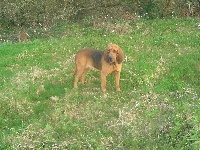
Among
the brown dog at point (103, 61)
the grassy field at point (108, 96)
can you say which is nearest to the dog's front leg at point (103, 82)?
the brown dog at point (103, 61)

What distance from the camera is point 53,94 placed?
868cm

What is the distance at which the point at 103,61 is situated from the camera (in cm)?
834

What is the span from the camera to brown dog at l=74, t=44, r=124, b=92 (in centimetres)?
812

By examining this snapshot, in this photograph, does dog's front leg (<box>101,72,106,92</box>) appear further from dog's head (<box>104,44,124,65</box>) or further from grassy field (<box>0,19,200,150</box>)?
dog's head (<box>104,44,124,65</box>)

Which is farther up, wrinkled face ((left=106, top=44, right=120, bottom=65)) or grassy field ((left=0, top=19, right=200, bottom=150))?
wrinkled face ((left=106, top=44, right=120, bottom=65))

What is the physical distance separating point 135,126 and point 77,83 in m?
Answer: 2.92

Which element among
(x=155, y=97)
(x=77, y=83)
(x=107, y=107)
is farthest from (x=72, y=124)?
(x=77, y=83)

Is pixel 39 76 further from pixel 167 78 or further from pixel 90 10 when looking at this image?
pixel 90 10

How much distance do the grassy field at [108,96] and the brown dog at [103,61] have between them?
0.38 meters

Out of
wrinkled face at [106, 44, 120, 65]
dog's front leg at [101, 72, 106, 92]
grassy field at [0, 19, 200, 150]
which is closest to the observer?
grassy field at [0, 19, 200, 150]

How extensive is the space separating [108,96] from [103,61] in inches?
28.5

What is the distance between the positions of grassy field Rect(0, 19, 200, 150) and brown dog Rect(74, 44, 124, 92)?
1.24 feet

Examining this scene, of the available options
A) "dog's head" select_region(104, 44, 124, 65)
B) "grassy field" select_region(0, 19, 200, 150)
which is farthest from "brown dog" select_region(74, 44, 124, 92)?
"grassy field" select_region(0, 19, 200, 150)

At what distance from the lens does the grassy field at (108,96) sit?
6.18 meters
